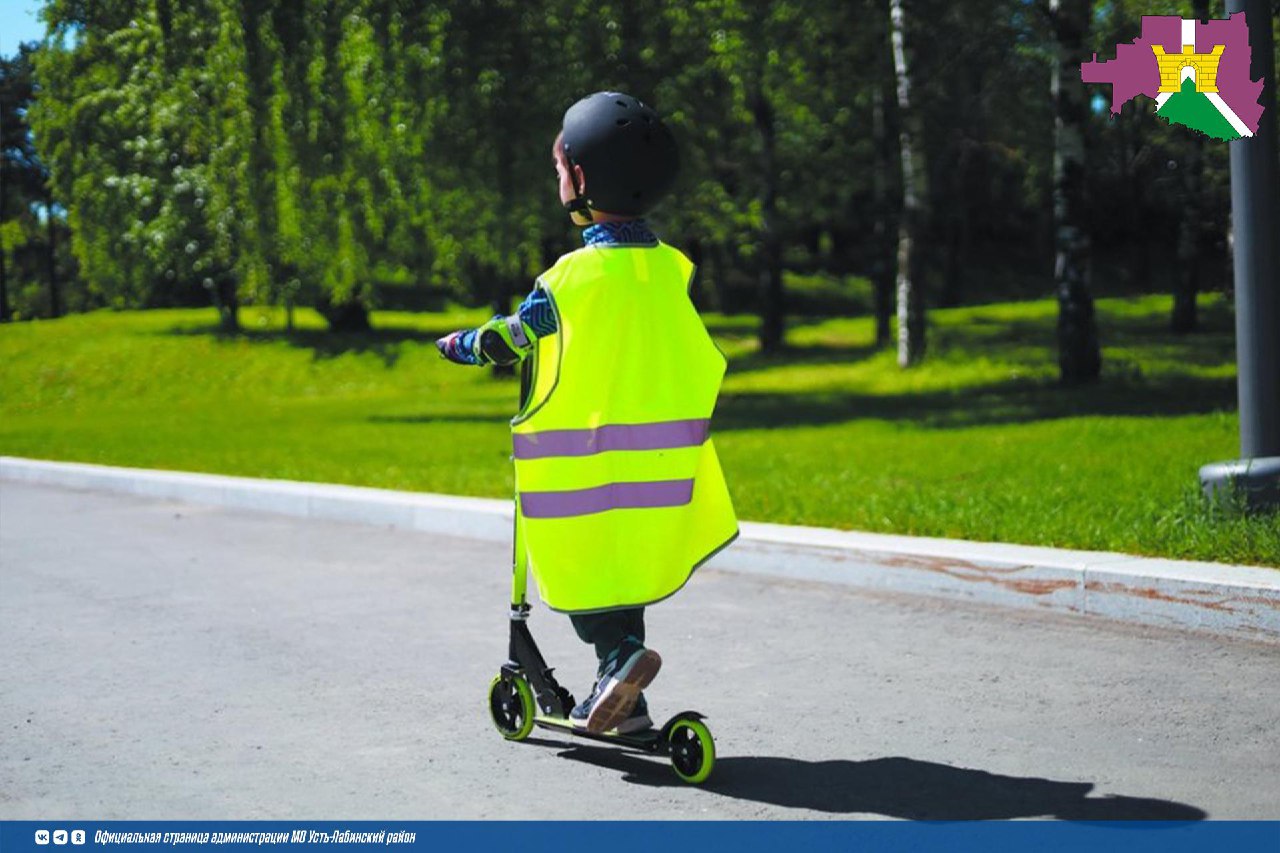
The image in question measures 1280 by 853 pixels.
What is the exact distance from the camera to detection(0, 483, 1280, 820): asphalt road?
4.37 meters

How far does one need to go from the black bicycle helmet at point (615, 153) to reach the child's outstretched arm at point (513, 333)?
34 cm

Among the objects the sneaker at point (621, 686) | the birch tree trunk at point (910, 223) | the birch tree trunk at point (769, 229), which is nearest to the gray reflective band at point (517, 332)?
the sneaker at point (621, 686)

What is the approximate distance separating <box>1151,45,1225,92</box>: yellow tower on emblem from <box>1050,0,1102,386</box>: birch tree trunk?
252 inches

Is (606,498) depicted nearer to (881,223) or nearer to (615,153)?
(615,153)

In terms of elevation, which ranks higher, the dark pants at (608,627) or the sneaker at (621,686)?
the dark pants at (608,627)

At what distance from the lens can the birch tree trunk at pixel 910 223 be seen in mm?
25047

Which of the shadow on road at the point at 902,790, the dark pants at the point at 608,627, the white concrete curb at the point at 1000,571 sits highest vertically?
the dark pants at the point at 608,627

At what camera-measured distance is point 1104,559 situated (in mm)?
7324

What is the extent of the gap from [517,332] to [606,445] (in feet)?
1.28

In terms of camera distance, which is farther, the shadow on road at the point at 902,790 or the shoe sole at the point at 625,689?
the shoe sole at the point at 625,689

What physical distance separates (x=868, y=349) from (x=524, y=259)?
32.3ft

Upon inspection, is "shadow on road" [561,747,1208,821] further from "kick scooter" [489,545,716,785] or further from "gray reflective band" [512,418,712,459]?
"gray reflective band" [512,418,712,459]
